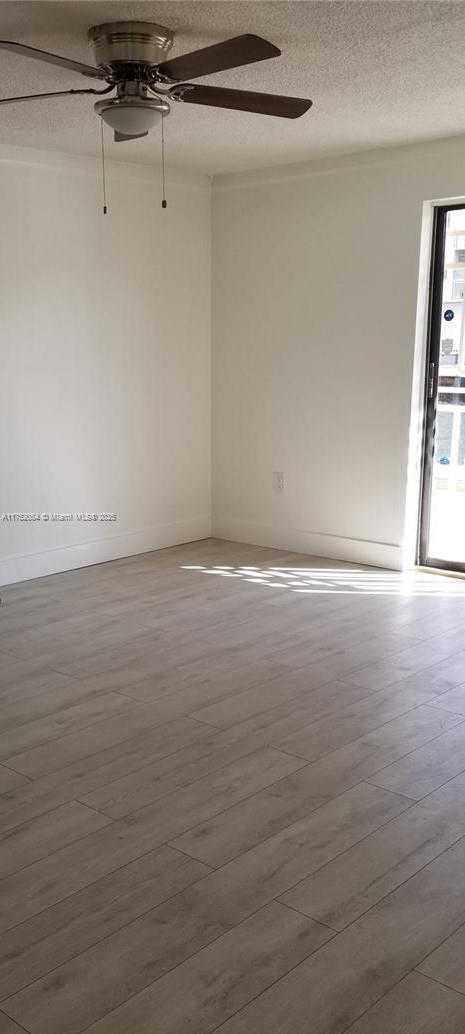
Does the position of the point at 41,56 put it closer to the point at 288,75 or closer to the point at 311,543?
the point at 288,75

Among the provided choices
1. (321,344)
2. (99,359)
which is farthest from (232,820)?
(321,344)

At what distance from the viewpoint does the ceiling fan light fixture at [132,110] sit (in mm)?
3041

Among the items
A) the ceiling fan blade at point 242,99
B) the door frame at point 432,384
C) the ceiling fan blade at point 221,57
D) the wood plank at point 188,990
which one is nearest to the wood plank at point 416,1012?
the wood plank at point 188,990

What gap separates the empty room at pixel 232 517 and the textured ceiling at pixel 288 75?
2 cm

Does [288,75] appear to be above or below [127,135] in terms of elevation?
above

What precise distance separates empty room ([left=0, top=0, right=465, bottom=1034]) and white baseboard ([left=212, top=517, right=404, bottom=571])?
1.0 inches

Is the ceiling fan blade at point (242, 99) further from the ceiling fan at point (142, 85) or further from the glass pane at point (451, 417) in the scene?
the glass pane at point (451, 417)

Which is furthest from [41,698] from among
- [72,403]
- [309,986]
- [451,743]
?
[72,403]

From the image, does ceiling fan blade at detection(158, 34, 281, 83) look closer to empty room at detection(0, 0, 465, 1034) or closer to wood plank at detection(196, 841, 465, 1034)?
empty room at detection(0, 0, 465, 1034)

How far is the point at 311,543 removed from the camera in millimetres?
5809

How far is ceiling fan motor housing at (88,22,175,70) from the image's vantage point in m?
2.97

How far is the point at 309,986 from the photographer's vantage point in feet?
6.35

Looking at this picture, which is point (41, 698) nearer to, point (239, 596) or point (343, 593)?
point (239, 596)

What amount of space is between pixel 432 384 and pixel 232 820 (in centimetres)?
328
